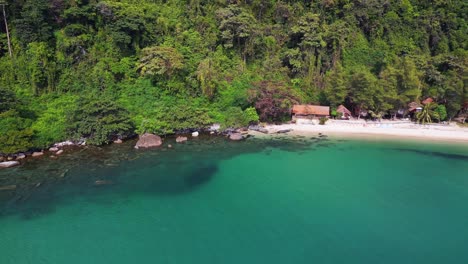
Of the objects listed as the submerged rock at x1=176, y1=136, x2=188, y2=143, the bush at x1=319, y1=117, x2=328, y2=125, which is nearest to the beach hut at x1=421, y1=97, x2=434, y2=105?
the bush at x1=319, y1=117, x2=328, y2=125

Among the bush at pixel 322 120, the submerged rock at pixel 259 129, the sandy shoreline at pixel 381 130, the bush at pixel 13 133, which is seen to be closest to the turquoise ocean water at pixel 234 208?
the bush at pixel 13 133

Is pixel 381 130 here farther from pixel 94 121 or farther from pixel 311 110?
pixel 94 121

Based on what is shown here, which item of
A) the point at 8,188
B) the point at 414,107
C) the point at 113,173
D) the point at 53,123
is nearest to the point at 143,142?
the point at 113,173

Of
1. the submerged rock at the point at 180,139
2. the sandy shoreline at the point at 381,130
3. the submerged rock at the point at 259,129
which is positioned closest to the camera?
the submerged rock at the point at 180,139

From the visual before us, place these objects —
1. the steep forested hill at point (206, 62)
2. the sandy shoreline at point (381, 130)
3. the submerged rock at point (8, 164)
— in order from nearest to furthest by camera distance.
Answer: the submerged rock at point (8, 164) → the steep forested hill at point (206, 62) → the sandy shoreline at point (381, 130)

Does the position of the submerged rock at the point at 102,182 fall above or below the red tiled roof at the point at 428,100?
below

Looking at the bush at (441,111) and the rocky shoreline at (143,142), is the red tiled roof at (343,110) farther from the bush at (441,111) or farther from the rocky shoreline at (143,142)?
the rocky shoreline at (143,142)
